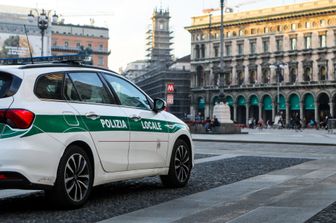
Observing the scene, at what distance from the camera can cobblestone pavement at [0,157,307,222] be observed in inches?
222

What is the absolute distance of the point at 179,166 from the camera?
26.2 feet

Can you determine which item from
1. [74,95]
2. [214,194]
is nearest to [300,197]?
[214,194]

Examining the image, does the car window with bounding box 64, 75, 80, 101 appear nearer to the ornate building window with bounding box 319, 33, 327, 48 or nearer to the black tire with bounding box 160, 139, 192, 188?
the black tire with bounding box 160, 139, 192, 188

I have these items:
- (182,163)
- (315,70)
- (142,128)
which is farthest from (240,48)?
(142,128)

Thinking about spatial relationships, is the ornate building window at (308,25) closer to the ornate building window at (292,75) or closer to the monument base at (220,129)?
the ornate building window at (292,75)

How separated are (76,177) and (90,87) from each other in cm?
119

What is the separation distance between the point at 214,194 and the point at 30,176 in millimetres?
2712

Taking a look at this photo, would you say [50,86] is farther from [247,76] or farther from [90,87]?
[247,76]

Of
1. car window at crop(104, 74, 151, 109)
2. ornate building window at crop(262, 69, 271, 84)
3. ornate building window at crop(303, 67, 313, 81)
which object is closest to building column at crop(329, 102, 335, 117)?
ornate building window at crop(303, 67, 313, 81)

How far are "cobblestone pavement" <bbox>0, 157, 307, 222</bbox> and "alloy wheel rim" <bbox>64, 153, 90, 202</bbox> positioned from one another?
18 cm

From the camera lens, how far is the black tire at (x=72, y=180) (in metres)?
5.77

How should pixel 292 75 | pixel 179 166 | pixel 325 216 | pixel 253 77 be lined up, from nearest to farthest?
pixel 325 216 < pixel 179 166 < pixel 292 75 < pixel 253 77

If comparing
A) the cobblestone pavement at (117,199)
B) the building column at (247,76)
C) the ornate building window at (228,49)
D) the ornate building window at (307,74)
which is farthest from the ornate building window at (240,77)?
the cobblestone pavement at (117,199)

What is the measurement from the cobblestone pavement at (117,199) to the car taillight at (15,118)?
903 mm
